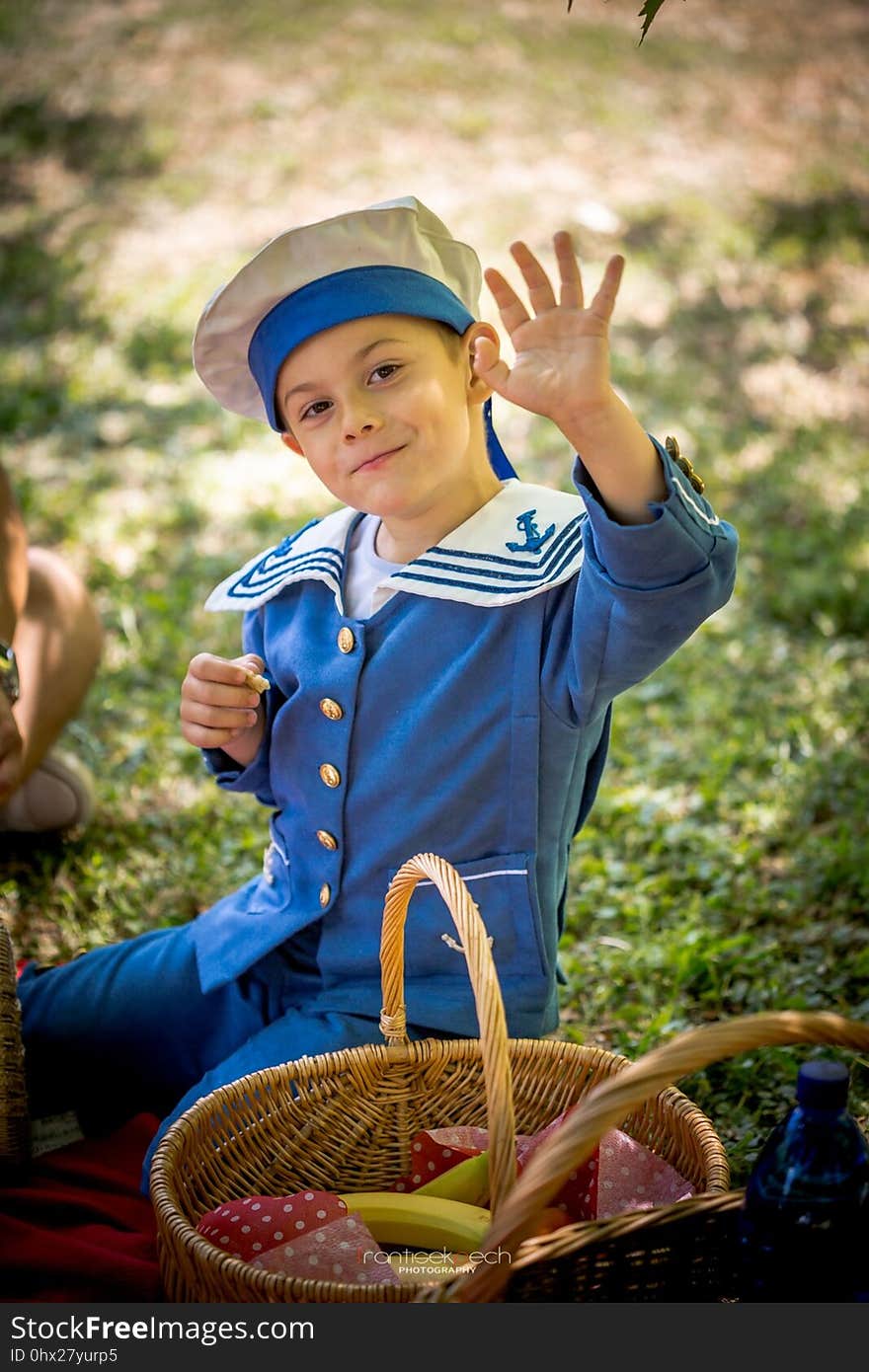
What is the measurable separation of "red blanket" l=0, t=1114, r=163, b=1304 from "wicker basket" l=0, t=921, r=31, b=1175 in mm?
60

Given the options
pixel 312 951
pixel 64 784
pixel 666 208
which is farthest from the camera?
pixel 666 208

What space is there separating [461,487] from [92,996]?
1066 mm

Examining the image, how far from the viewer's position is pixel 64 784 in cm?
330

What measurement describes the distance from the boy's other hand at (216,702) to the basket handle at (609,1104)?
0.94 m

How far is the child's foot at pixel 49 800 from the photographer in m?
3.28

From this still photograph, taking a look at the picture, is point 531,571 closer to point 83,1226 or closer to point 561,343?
point 561,343

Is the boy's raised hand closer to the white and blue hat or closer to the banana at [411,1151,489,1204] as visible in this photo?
the white and blue hat

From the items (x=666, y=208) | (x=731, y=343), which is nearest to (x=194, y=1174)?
(x=731, y=343)

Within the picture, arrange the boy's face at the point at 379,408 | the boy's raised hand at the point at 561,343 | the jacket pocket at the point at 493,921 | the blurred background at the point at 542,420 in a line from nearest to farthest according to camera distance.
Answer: the boy's raised hand at the point at 561,343 → the boy's face at the point at 379,408 → the jacket pocket at the point at 493,921 → the blurred background at the point at 542,420

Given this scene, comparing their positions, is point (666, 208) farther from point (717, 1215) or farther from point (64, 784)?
point (717, 1215)

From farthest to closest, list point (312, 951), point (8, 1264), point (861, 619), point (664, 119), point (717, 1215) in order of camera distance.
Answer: point (664, 119)
point (861, 619)
point (312, 951)
point (8, 1264)
point (717, 1215)

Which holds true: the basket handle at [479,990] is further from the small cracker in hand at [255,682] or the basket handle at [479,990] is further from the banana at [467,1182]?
the small cracker in hand at [255,682]

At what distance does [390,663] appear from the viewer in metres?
2.15

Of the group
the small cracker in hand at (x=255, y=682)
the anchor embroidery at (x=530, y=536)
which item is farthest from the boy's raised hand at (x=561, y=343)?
the small cracker in hand at (x=255, y=682)
